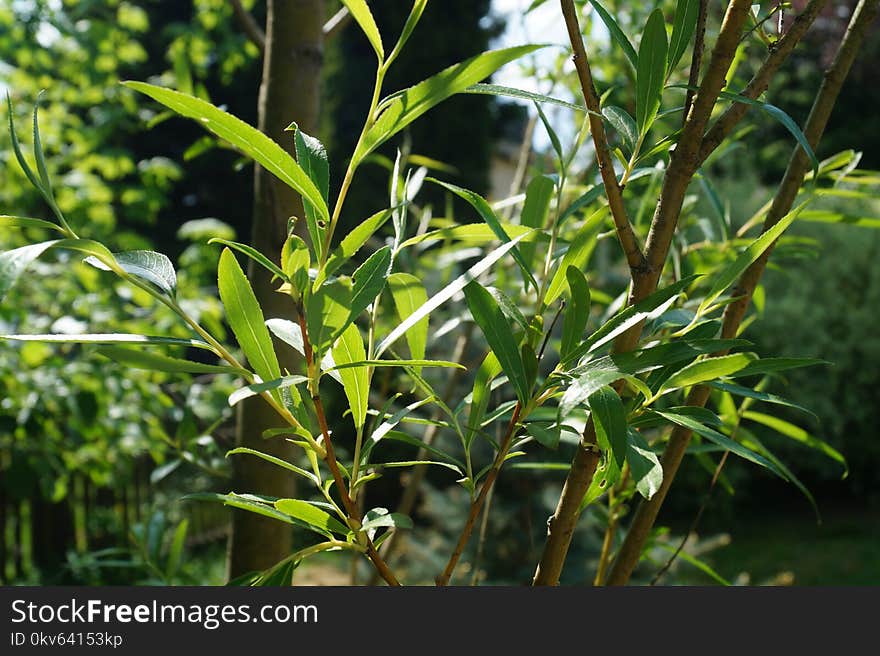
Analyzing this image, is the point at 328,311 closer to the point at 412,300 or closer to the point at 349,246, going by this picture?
the point at 349,246

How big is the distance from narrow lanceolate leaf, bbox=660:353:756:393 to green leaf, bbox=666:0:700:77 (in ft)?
0.65

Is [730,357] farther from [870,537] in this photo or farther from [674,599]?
[870,537]

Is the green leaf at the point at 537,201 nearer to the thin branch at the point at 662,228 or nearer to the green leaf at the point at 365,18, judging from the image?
the thin branch at the point at 662,228

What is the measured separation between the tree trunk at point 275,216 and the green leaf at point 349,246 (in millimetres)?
Answer: 439

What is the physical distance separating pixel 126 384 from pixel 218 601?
2.06 meters

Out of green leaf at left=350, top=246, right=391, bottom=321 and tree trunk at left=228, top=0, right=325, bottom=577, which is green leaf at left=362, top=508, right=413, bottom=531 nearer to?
green leaf at left=350, top=246, right=391, bottom=321

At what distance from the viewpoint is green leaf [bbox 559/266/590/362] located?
558 millimetres

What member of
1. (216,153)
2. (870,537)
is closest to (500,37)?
(216,153)

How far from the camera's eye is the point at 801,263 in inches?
278

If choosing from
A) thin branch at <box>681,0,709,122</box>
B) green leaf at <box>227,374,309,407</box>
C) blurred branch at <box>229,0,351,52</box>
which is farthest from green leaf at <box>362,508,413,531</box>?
blurred branch at <box>229,0,351,52</box>

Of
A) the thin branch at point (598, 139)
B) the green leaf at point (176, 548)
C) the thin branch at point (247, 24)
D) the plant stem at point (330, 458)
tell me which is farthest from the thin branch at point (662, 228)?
the thin branch at point (247, 24)

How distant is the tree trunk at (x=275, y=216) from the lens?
0.96 m

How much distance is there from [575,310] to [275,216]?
1.64 feet

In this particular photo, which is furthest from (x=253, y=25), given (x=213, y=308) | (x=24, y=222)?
(x=213, y=308)
